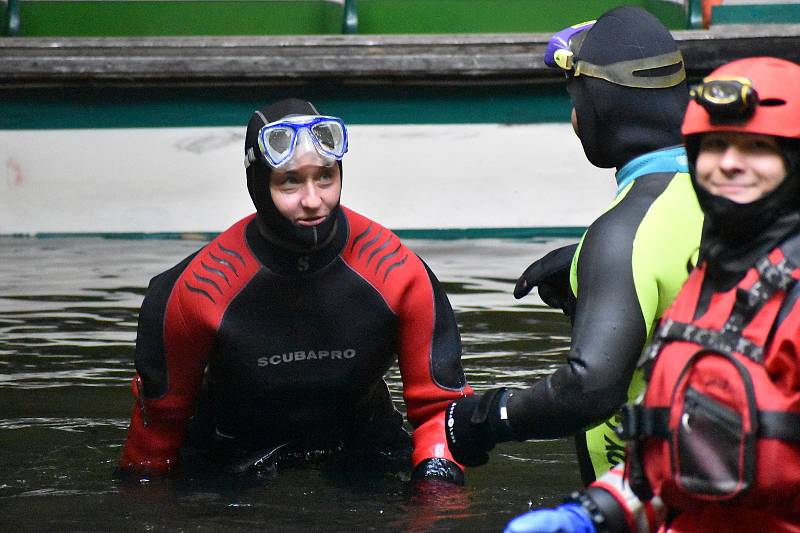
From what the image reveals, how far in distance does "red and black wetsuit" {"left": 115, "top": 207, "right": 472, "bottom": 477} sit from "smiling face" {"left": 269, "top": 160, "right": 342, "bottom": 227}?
0.13 m

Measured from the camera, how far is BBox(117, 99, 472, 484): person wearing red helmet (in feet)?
14.8

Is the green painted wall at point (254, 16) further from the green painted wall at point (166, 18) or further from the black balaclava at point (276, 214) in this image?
the black balaclava at point (276, 214)

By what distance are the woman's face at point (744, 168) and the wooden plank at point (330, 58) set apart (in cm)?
717

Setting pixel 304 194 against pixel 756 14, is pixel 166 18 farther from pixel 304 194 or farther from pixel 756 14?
pixel 304 194

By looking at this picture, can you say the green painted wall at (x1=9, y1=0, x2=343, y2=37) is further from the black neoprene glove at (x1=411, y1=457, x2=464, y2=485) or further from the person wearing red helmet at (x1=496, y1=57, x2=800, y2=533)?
the person wearing red helmet at (x1=496, y1=57, x2=800, y2=533)

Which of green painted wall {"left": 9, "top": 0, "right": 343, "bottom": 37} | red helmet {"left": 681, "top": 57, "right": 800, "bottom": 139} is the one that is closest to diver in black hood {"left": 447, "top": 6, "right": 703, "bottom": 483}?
red helmet {"left": 681, "top": 57, "right": 800, "bottom": 139}

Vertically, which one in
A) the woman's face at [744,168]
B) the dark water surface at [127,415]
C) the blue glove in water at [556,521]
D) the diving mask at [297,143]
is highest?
the woman's face at [744,168]

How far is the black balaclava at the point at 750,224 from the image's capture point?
268cm

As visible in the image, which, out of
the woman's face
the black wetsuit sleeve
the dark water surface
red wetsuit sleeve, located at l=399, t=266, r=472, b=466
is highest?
the woman's face

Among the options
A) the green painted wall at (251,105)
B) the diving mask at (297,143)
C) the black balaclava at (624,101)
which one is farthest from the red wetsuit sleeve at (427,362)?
the green painted wall at (251,105)

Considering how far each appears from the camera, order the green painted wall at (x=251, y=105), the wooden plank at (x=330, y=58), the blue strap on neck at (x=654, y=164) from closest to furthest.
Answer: the blue strap on neck at (x=654, y=164) → the wooden plank at (x=330, y=58) → the green painted wall at (x=251, y=105)

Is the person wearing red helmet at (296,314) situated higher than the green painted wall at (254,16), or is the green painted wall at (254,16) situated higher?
the green painted wall at (254,16)

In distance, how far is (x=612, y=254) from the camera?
333cm

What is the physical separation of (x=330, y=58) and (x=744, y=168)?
287 inches
